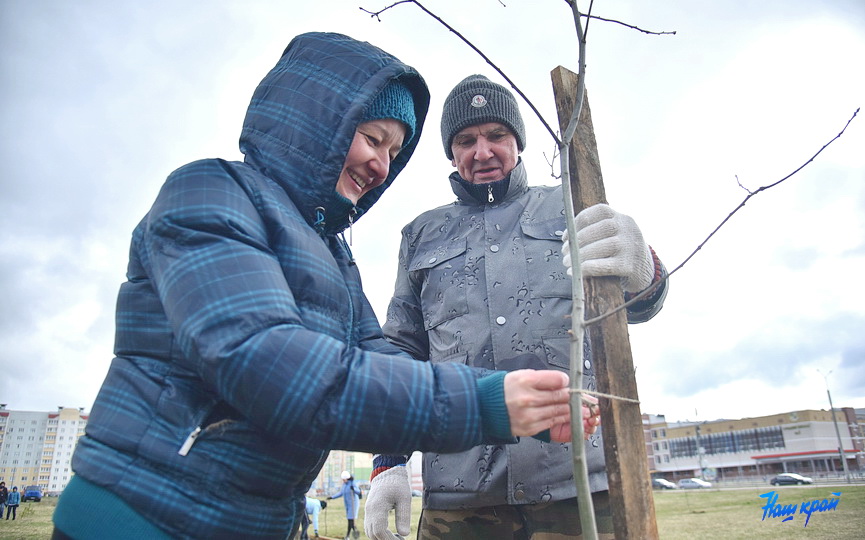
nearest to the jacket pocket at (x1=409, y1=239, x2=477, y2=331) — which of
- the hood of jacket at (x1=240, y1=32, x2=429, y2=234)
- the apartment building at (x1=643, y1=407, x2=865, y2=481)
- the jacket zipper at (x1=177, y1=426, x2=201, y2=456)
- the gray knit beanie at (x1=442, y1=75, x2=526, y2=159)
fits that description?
the gray knit beanie at (x1=442, y1=75, x2=526, y2=159)

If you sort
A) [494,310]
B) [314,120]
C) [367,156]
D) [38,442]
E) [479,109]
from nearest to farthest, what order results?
[314,120] < [367,156] < [494,310] < [479,109] < [38,442]

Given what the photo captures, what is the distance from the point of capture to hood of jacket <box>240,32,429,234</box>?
156cm

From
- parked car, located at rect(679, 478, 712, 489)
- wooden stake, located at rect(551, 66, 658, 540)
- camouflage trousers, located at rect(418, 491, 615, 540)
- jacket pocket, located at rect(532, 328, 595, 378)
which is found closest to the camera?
wooden stake, located at rect(551, 66, 658, 540)

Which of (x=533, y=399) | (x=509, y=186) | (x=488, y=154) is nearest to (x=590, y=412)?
(x=533, y=399)

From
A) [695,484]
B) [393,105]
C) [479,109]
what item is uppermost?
[479,109]

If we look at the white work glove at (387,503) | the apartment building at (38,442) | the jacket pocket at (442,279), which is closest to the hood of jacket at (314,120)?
the jacket pocket at (442,279)

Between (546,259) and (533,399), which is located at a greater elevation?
(546,259)

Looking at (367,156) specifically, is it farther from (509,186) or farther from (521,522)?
(521,522)

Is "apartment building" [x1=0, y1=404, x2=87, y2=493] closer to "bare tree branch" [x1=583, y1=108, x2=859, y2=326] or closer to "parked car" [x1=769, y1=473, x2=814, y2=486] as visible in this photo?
"parked car" [x1=769, y1=473, x2=814, y2=486]

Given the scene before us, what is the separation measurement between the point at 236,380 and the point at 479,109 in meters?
2.03

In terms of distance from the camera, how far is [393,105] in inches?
70.3

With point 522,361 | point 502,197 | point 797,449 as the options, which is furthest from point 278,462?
point 797,449

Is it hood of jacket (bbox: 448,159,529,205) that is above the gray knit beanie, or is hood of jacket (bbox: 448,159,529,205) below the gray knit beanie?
below

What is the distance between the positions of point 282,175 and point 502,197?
1444mm
